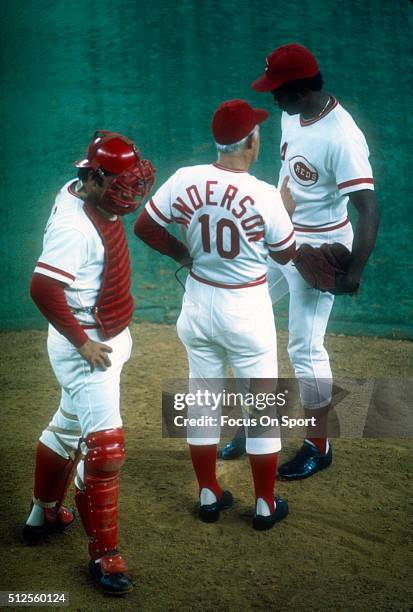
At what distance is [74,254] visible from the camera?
3076mm

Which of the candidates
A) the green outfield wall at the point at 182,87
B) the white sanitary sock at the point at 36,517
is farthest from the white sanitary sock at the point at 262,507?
the green outfield wall at the point at 182,87

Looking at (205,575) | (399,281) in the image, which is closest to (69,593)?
(205,575)

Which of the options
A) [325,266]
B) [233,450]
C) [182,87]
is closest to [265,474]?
[233,450]

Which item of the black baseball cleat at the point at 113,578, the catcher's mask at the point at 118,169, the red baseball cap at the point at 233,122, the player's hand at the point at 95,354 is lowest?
the black baseball cleat at the point at 113,578

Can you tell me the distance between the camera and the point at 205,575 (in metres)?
3.37

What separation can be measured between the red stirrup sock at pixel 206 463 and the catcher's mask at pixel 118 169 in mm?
1269

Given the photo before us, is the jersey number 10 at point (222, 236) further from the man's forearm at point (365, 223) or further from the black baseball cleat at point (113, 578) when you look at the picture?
the black baseball cleat at point (113, 578)

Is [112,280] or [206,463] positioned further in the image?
[206,463]

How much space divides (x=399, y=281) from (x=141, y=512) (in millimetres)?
3718

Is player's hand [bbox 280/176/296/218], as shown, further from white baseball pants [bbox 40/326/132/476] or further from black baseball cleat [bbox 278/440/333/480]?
black baseball cleat [bbox 278/440/333/480]

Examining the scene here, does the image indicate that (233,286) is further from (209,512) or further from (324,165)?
(209,512)

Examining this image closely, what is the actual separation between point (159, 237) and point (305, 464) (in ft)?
5.23

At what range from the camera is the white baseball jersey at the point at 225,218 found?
338 cm

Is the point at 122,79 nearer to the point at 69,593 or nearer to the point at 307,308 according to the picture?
the point at 307,308
